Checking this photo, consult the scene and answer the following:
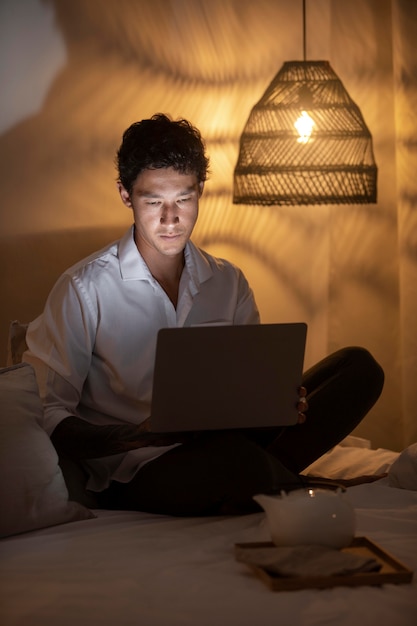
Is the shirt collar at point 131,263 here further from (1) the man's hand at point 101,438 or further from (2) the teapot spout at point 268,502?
(2) the teapot spout at point 268,502

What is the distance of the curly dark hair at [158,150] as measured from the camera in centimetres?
221

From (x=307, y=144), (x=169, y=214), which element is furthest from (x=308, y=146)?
(x=169, y=214)

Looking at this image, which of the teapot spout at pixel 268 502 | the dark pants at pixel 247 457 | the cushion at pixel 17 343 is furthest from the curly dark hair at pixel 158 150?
the teapot spout at pixel 268 502

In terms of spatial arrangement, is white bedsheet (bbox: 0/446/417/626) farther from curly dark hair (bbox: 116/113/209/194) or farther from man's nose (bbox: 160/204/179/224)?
curly dark hair (bbox: 116/113/209/194)

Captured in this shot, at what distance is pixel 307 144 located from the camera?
8.96 ft

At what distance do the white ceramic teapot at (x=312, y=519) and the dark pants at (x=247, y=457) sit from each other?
9.6 inches

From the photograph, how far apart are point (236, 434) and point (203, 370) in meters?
0.23

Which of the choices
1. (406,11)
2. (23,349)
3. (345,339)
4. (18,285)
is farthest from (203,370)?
(406,11)

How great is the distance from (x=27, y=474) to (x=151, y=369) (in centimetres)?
52

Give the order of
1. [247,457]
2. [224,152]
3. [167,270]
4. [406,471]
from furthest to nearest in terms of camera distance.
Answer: [224,152], [167,270], [406,471], [247,457]

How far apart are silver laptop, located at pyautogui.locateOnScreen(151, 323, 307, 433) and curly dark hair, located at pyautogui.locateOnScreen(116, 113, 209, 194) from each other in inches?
24.6

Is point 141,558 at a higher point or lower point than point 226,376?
A: lower

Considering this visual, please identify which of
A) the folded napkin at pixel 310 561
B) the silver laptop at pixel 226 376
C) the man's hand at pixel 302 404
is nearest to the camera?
the folded napkin at pixel 310 561

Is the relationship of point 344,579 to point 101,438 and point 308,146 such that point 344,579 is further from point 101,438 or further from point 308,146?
point 308,146
